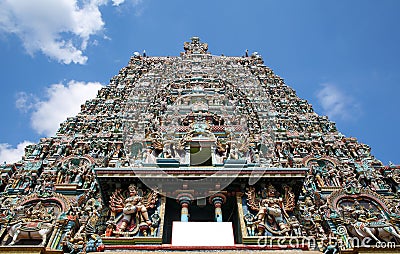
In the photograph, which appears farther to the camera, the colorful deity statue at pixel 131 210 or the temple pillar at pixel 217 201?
the temple pillar at pixel 217 201

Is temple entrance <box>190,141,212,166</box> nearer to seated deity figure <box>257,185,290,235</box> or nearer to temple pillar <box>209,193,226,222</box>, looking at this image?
temple pillar <box>209,193,226,222</box>

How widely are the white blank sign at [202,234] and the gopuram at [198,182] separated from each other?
3 centimetres

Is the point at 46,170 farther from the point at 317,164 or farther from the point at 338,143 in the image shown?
the point at 338,143

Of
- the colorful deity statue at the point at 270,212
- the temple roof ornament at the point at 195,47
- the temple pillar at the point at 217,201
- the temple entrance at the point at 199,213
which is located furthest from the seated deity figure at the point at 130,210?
the temple roof ornament at the point at 195,47

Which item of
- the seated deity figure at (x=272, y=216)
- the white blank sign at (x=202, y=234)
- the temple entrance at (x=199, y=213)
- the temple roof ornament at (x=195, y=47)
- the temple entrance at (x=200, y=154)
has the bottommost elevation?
the white blank sign at (x=202, y=234)

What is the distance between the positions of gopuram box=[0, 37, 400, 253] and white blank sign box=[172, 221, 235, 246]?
0.03 m

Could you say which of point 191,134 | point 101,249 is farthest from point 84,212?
point 191,134

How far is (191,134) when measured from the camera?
15477mm

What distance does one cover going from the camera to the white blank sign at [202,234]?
9.93 metres

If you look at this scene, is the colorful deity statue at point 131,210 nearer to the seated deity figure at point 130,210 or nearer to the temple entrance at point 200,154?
the seated deity figure at point 130,210

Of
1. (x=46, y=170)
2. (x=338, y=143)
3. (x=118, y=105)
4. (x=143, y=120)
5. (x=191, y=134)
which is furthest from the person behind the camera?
(x=118, y=105)

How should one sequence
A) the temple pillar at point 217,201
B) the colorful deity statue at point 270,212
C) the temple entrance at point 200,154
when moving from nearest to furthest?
1. the colorful deity statue at point 270,212
2. the temple pillar at point 217,201
3. the temple entrance at point 200,154

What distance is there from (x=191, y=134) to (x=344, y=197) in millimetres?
6277

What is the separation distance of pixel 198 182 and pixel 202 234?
195 centimetres
